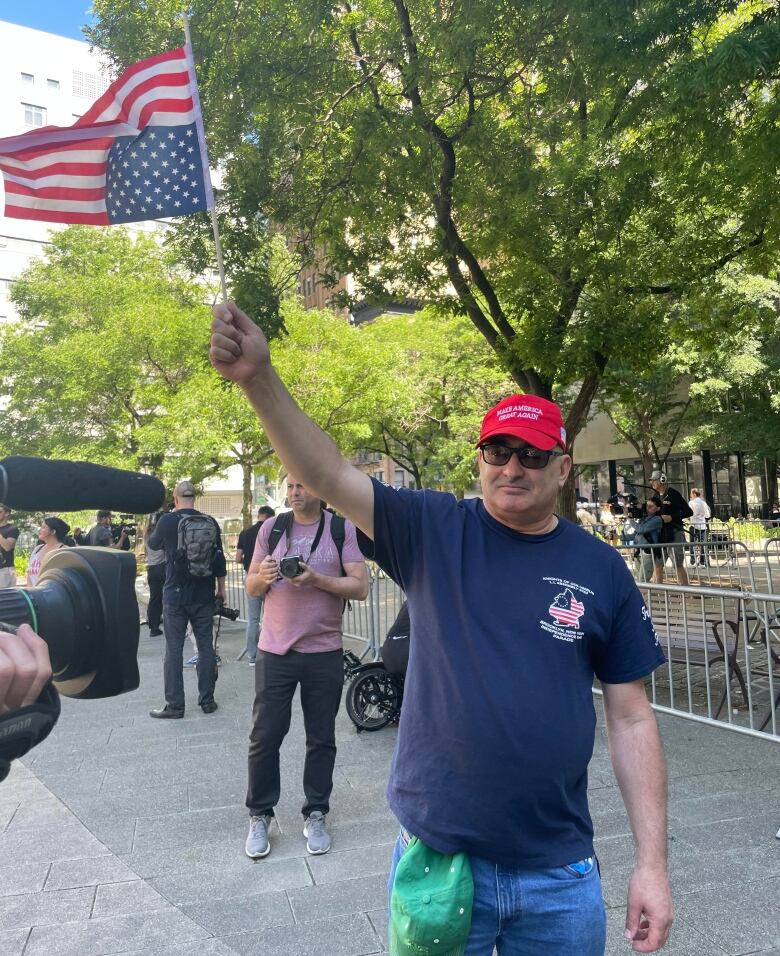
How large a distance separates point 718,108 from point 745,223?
2.90 meters

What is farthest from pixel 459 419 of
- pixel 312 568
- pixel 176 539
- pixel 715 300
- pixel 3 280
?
pixel 3 280

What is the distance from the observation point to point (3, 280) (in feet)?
136

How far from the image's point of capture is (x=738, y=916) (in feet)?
11.0

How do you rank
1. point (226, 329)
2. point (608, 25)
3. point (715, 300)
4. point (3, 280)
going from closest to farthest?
point (226, 329)
point (608, 25)
point (715, 300)
point (3, 280)

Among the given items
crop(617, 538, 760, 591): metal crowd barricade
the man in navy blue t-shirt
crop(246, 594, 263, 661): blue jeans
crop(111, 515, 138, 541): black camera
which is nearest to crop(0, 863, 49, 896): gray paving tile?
the man in navy blue t-shirt

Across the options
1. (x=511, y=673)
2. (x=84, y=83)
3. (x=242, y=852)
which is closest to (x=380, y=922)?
(x=242, y=852)

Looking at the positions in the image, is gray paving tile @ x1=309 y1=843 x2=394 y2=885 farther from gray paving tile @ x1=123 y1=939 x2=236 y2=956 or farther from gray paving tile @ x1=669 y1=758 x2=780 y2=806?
gray paving tile @ x1=669 y1=758 x2=780 y2=806

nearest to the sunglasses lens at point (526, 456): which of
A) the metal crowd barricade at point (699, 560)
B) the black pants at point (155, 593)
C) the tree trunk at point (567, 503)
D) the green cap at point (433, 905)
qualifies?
the green cap at point (433, 905)

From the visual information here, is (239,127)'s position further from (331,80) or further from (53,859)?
(53,859)

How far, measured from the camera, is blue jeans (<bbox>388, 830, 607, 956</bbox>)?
193cm

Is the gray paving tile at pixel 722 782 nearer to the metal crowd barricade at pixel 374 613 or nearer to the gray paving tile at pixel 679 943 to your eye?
the gray paving tile at pixel 679 943

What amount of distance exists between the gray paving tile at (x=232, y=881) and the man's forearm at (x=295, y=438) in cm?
257

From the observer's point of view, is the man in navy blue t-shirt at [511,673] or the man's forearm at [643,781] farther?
the man's forearm at [643,781]

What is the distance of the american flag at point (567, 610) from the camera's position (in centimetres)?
201
